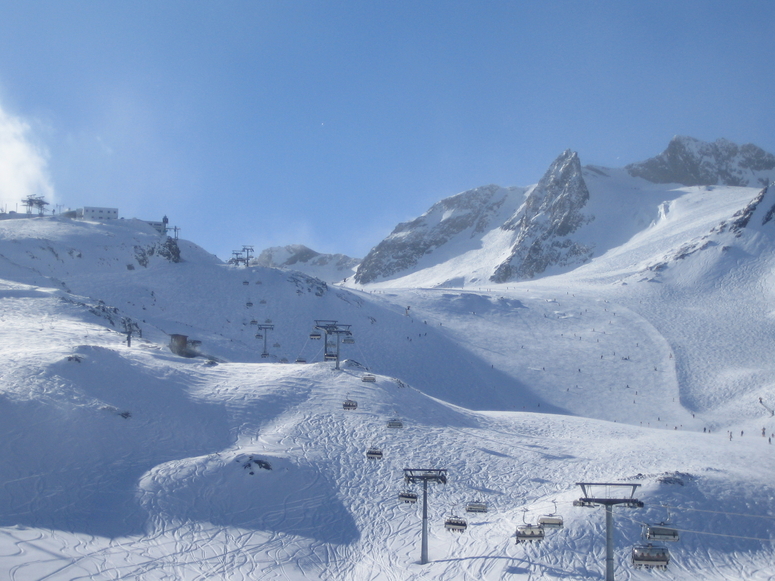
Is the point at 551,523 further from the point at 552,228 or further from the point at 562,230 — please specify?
the point at 552,228

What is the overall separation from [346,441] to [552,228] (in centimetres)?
14136

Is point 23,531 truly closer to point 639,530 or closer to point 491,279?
point 639,530

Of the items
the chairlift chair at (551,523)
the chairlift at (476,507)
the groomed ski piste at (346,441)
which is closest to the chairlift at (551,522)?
the chairlift chair at (551,523)

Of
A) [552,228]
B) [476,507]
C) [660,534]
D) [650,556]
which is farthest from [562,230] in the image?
[650,556]

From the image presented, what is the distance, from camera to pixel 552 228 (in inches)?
6698

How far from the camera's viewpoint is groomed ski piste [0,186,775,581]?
2628 cm

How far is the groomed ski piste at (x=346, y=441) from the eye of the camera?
86.2 feet

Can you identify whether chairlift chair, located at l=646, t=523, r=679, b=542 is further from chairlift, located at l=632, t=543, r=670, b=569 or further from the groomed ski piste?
the groomed ski piste

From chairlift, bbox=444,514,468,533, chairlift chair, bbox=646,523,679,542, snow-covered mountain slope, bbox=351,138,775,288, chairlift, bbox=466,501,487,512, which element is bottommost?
chairlift, bbox=444,514,468,533

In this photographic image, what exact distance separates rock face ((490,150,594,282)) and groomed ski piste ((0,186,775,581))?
7360 cm

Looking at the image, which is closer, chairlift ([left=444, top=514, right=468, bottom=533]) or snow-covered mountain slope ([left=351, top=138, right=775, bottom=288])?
chairlift ([left=444, top=514, right=468, bottom=533])

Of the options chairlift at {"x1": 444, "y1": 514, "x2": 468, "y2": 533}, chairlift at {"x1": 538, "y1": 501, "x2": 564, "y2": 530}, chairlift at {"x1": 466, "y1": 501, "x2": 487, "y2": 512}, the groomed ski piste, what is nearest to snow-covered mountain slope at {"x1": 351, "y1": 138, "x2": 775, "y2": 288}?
the groomed ski piste

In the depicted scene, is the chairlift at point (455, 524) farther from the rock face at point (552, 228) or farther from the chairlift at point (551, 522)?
the rock face at point (552, 228)

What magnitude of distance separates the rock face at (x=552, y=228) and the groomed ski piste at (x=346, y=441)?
73.6 metres
